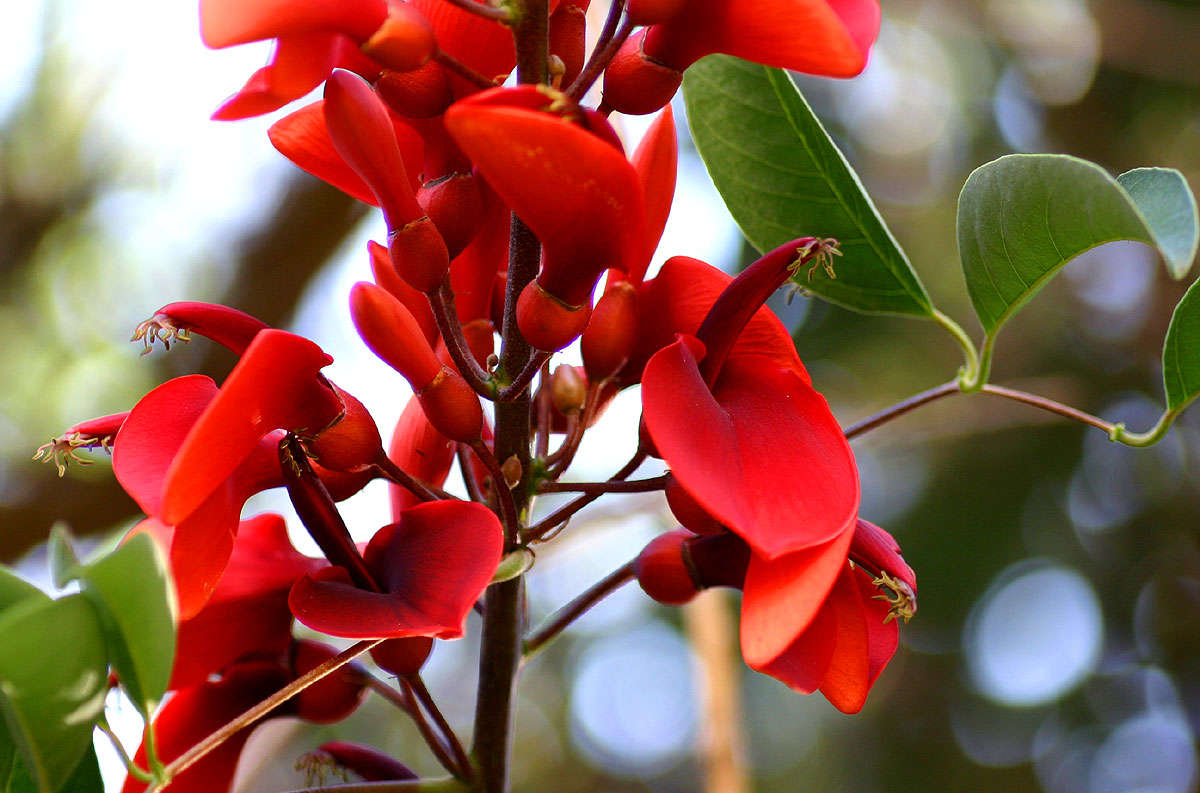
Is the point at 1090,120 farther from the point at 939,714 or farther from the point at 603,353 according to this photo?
the point at 603,353

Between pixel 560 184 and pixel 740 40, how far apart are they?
0.10 meters

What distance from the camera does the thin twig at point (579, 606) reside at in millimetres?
463

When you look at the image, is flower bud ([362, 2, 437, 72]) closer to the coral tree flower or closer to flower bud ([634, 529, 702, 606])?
the coral tree flower

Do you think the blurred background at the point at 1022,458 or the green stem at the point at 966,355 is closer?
the green stem at the point at 966,355

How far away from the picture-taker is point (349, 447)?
39 centimetres

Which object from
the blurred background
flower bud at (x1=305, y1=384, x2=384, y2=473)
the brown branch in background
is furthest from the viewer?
the blurred background

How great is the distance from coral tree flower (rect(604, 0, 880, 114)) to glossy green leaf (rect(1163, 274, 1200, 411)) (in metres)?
0.23

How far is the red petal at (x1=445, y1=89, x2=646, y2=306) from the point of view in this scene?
30 centimetres

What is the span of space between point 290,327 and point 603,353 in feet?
4.12

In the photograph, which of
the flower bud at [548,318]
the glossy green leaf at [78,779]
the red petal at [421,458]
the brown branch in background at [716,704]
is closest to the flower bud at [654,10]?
the flower bud at [548,318]

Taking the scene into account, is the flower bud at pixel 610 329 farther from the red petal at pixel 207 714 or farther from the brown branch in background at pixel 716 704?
the brown branch in background at pixel 716 704

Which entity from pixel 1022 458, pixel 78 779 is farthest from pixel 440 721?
pixel 1022 458

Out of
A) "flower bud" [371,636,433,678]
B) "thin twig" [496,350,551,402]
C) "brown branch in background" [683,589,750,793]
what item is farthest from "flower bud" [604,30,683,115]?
"brown branch in background" [683,589,750,793]

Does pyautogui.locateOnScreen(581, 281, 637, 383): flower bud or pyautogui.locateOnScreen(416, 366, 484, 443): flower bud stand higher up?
pyautogui.locateOnScreen(581, 281, 637, 383): flower bud
